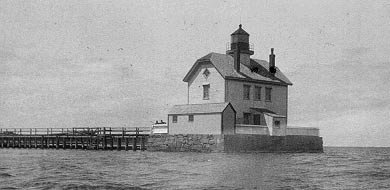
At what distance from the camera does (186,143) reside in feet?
144

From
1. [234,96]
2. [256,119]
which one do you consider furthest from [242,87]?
[256,119]

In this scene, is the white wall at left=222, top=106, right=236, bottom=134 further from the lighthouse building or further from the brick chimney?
the brick chimney

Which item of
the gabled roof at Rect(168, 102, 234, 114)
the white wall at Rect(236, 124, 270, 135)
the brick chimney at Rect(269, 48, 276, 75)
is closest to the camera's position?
the gabled roof at Rect(168, 102, 234, 114)

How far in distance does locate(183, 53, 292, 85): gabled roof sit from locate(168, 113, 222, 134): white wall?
4228mm

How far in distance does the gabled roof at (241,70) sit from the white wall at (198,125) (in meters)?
4.23

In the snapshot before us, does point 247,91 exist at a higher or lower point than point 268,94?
higher

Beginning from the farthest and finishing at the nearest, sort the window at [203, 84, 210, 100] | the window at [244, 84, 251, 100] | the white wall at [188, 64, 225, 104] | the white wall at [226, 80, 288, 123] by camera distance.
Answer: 1. the window at [203, 84, 210, 100]
2. the window at [244, 84, 251, 100]
3. the white wall at [188, 64, 225, 104]
4. the white wall at [226, 80, 288, 123]

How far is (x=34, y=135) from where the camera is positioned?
2554 inches

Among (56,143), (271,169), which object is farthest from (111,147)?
(271,169)

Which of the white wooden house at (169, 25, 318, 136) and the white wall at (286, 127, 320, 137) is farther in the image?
the white wall at (286, 127, 320, 137)

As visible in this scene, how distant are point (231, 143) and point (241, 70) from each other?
8.34 m

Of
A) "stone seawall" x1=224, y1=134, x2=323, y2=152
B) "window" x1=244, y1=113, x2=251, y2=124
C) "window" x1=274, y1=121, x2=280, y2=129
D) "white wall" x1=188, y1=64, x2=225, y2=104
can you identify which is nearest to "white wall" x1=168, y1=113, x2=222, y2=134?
"stone seawall" x1=224, y1=134, x2=323, y2=152

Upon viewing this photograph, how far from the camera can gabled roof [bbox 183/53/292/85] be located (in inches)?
1849

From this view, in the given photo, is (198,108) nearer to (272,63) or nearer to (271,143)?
(271,143)
